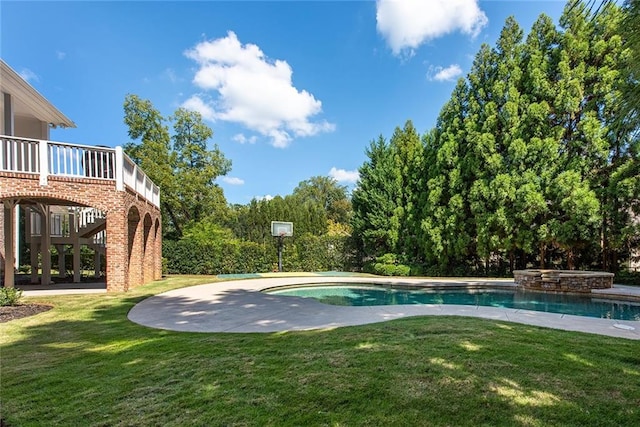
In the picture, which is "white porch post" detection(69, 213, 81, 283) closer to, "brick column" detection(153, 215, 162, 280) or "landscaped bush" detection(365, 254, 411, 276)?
"brick column" detection(153, 215, 162, 280)

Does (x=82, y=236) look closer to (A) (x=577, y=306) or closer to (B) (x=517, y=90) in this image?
(A) (x=577, y=306)

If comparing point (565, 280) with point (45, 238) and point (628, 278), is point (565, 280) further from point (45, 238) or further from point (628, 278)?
point (45, 238)

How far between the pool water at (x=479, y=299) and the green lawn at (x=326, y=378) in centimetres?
463

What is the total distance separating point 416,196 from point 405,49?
7.18 m

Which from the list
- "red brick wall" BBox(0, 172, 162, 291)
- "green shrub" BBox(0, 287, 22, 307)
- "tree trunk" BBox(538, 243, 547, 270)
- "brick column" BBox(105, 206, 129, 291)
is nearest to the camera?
"green shrub" BBox(0, 287, 22, 307)

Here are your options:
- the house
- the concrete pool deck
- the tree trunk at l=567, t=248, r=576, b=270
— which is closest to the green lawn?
the concrete pool deck

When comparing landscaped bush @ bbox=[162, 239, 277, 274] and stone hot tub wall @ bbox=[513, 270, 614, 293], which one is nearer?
stone hot tub wall @ bbox=[513, 270, 614, 293]

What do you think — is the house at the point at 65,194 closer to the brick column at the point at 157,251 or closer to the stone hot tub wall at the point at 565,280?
the brick column at the point at 157,251

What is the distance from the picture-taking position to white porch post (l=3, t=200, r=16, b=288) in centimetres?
944

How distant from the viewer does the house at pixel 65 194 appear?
28.5 ft

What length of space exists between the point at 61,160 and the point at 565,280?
622 inches

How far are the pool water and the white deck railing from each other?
6157mm

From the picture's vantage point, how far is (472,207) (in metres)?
14.9

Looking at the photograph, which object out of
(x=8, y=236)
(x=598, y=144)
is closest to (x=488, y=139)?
(x=598, y=144)
